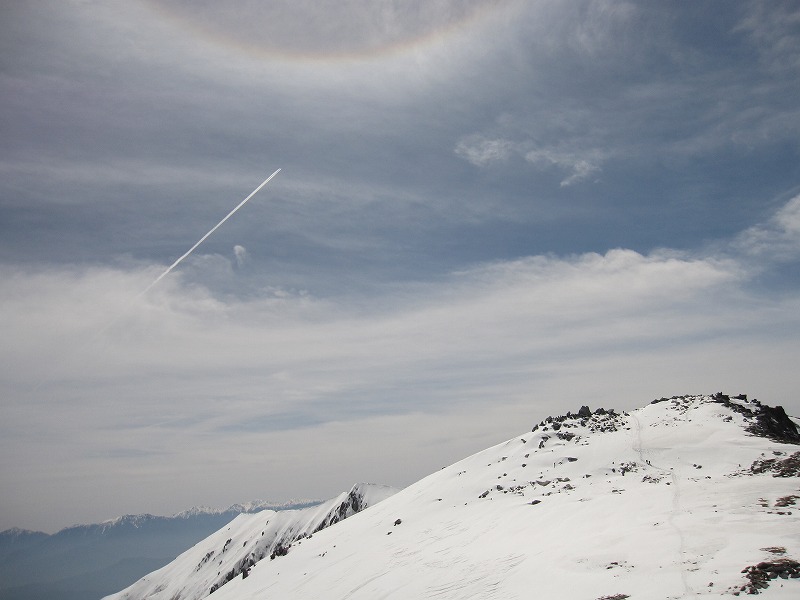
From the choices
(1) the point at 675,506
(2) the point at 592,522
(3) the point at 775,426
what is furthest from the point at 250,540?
(1) the point at 675,506

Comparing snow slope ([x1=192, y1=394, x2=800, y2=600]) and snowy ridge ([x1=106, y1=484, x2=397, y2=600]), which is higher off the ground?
snow slope ([x1=192, y1=394, x2=800, y2=600])

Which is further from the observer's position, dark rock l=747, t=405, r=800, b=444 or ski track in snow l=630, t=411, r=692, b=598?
dark rock l=747, t=405, r=800, b=444

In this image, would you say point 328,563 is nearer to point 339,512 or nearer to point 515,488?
point 515,488

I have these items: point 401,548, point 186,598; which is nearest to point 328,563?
point 401,548

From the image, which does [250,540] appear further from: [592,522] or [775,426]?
[592,522]

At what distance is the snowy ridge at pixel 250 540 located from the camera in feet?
412

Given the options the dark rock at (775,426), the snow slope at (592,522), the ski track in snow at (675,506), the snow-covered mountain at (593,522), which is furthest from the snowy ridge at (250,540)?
the dark rock at (775,426)

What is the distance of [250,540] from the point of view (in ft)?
546

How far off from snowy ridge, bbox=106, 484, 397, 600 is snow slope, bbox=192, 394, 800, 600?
88.7 meters

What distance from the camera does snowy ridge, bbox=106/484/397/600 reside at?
412 feet

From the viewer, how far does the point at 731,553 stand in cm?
1316

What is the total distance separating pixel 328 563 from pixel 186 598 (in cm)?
17627

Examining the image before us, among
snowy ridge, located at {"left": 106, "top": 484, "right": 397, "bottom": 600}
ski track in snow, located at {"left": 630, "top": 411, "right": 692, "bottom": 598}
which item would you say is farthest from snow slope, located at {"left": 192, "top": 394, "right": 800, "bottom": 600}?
snowy ridge, located at {"left": 106, "top": 484, "right": 397, "bottom": 600}

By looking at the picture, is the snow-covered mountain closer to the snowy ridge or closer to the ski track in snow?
the ski track in snow
